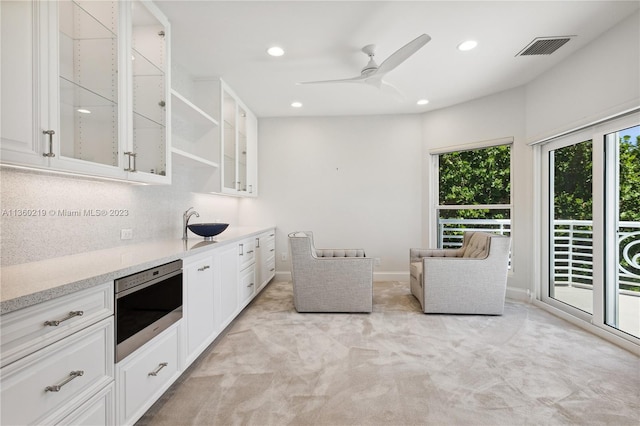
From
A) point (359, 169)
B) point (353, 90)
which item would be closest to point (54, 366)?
point (353, 90)

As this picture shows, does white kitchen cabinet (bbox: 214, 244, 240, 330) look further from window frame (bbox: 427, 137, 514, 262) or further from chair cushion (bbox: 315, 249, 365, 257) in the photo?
window frame (bbox: 427, 137, 514, 262)

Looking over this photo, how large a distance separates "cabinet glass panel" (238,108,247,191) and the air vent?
3.32 metres

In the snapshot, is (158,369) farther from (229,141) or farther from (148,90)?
(229,141)

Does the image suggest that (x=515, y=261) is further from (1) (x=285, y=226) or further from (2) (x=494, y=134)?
(1) (x=285, y=226)

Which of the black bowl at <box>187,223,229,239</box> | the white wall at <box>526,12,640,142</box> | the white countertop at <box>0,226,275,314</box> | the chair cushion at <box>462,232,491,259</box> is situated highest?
the white wall at <box>526,12,640,142</box>

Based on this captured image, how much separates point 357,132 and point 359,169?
0.62 meters

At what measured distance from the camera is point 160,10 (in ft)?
7.28

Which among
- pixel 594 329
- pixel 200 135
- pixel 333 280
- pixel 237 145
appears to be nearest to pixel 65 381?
pixel 333 280

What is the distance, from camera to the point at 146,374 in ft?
5.18

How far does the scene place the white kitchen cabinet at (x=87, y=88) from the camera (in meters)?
1.26

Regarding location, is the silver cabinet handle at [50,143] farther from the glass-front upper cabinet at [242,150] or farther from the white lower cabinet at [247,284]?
the glass-front upper cabinet at [242,150]

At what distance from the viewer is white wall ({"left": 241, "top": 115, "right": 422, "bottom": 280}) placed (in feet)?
15.8

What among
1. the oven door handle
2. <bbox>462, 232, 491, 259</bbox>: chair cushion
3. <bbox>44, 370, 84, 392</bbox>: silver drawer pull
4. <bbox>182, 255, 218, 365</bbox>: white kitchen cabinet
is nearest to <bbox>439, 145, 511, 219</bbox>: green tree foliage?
<bbox>462, 232, 491, 259</bbox>: chair cushion

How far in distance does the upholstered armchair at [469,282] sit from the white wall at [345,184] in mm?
1573
